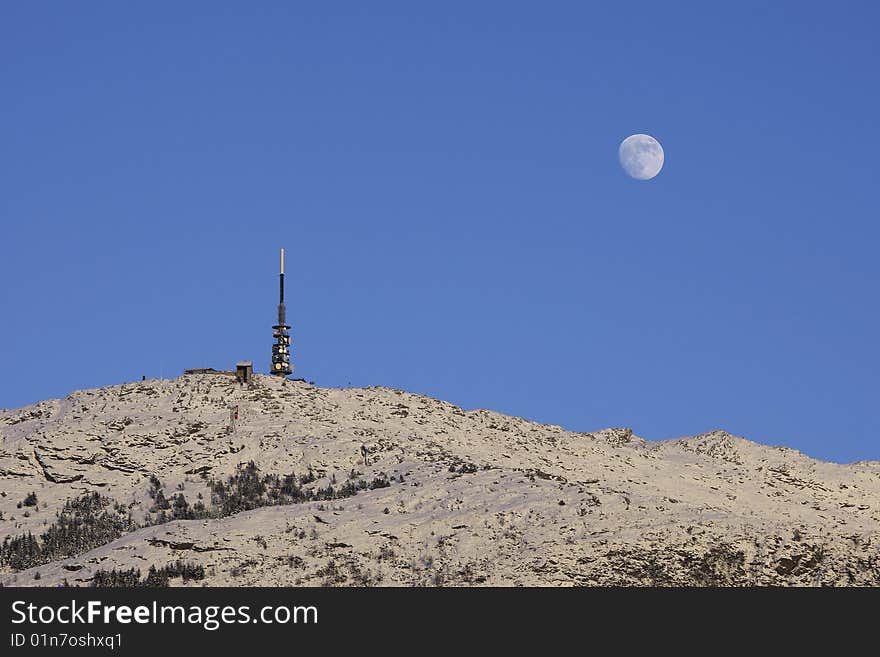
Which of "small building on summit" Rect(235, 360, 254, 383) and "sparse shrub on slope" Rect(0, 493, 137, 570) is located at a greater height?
"small building on summit" Rect(235, 360, 254, 383)

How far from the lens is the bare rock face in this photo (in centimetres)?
5741

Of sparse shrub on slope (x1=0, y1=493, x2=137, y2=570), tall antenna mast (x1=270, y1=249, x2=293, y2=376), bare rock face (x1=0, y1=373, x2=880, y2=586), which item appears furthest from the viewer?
tall antenna mast (x1=270, y1=249, x2=293, y2=376)

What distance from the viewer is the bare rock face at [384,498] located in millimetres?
57406

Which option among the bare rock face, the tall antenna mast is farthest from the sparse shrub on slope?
the tall antenna mast

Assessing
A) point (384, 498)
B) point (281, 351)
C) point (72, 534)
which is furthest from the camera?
point (281, 351)

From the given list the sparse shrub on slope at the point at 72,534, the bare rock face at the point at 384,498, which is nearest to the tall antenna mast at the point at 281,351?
the bare rock face at the point at 384,498

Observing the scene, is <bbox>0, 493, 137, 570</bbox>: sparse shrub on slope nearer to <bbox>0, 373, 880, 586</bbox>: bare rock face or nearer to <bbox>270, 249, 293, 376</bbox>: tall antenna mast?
<bbox>0, 373, 880, 586</bbox>: bare rock face

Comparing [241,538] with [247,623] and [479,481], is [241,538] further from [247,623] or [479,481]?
[247,623]

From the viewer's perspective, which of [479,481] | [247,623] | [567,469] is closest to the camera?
[247,623]

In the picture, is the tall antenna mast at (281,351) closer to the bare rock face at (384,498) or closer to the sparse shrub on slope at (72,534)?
the bare rock face at (384,498)

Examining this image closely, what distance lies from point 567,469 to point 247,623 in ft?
140

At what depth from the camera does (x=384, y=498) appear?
6681 cm

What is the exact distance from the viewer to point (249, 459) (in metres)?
76.9

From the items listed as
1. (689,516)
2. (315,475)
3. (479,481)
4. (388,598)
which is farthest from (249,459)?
(388,598)
